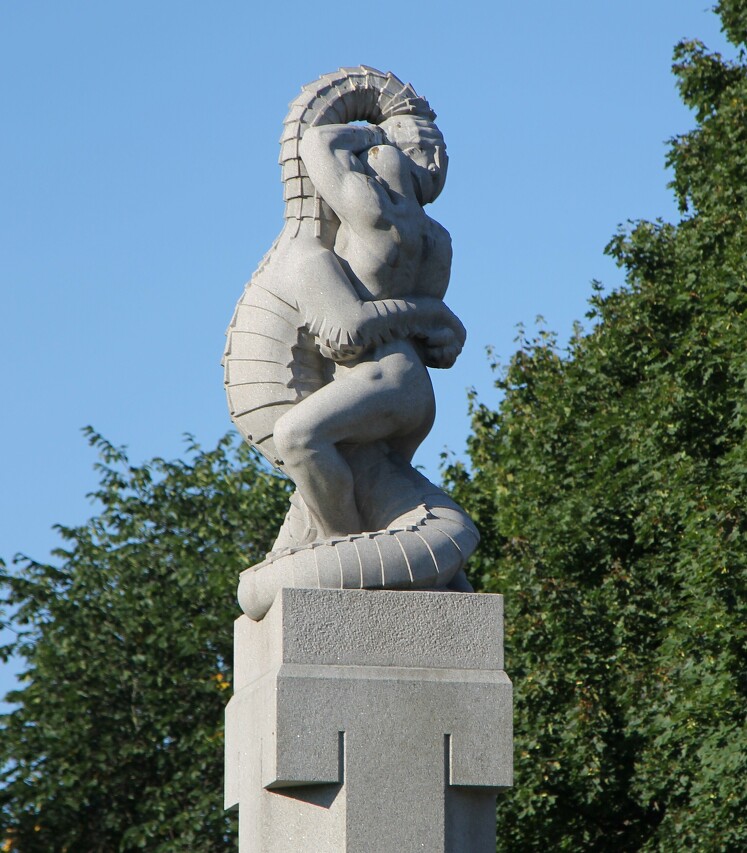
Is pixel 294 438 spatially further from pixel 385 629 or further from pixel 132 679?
pixel 132 679

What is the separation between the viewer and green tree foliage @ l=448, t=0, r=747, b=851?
17.7m

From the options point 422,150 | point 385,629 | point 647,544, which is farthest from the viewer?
point 647,544

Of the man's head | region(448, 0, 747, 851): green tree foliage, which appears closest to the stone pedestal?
the man's head

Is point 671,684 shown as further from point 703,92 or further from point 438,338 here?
point 438,338

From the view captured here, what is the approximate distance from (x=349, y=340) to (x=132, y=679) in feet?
51.1

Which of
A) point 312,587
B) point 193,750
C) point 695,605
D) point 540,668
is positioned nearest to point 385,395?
point 312,587

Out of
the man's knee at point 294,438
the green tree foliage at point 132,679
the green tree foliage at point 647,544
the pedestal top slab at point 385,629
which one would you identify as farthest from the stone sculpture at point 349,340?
the green tree foliage at point 132,679

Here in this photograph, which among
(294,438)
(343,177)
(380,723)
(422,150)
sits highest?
(422,150)

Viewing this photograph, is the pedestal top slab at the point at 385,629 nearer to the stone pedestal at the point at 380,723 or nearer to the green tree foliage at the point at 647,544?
the stone pedestal at the point at 380,723

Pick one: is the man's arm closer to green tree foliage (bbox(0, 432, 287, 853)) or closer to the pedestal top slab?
the pedestal top slab

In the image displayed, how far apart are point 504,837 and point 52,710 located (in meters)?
6.54

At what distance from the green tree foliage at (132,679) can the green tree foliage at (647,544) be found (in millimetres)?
3634

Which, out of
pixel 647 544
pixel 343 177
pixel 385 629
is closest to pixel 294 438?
pixel 385 629

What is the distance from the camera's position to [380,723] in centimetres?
782
